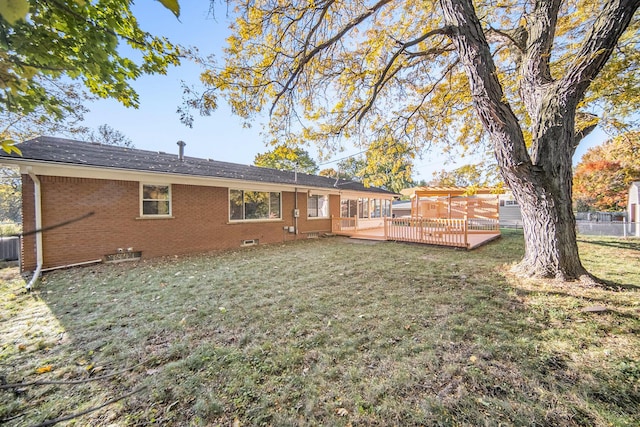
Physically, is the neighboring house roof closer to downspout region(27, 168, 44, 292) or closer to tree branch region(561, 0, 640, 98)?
downspout region(27, 168, 44, 292)

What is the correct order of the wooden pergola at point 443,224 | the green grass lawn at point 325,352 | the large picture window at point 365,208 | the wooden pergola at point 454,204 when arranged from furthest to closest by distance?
the large picture window at point 365,208
the wooden pergola at point 454,204
the wooden pergola at point 443,224
the green grass lawn at point 325,352

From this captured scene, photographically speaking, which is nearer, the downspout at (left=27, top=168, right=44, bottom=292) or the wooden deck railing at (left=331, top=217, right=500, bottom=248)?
the downspout at (left=27, top=168, right=44, bottom=292)

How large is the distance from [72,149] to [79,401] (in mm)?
8628

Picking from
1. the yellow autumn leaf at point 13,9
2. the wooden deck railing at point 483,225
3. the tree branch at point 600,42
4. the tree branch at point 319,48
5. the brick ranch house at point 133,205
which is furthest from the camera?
the wooden deck railing at point 483,225

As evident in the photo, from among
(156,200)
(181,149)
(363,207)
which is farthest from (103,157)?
(363,207)

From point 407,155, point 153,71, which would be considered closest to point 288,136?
point 153,71

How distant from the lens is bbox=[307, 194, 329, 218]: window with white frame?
13648mm

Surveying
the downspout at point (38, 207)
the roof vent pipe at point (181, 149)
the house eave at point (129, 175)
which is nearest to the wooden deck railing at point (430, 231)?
the house eave at point (129, 175)

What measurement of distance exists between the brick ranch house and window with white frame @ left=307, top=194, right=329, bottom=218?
1357 mm

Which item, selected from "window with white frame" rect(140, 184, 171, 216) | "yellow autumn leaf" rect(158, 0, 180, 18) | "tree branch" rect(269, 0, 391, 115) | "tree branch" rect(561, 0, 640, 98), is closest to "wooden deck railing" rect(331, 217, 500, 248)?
"tree branch" rect(561, 0, 640, 98)

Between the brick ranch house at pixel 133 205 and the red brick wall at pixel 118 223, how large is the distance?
2cm

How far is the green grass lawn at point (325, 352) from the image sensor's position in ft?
6.62

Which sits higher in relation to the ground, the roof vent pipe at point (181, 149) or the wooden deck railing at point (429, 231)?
the roof vent pipe at point (181, 149)

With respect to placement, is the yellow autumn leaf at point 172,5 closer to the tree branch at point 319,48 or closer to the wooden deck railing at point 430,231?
the tree branch at point 319,48
